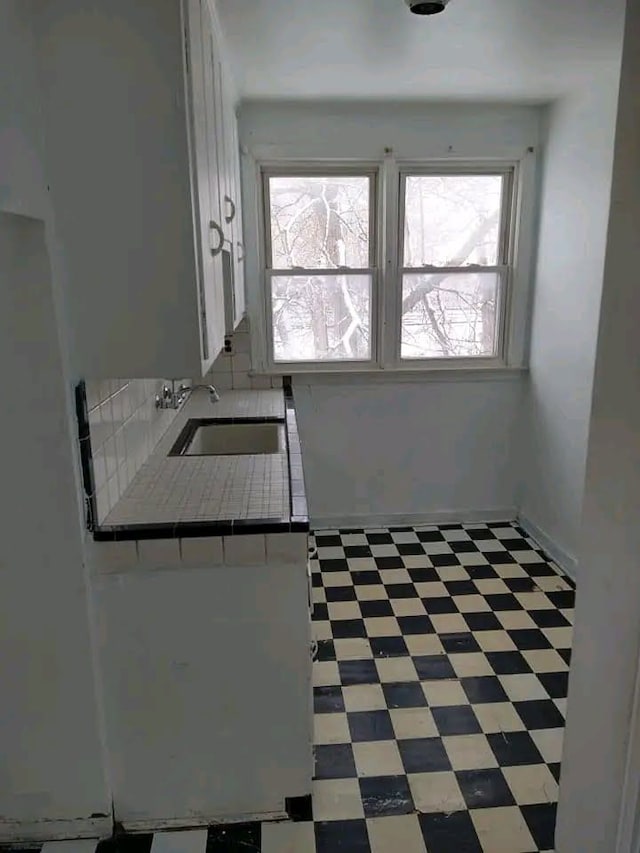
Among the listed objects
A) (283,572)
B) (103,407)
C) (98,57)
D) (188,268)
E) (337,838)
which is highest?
(98,57)

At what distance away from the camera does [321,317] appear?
137 inches

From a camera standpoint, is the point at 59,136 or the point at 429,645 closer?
the point at 59,136

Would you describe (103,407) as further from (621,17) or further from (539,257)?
(539,257)

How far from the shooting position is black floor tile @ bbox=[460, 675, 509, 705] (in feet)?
7.29

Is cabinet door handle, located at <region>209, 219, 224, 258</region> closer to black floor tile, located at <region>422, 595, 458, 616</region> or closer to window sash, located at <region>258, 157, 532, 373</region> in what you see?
window sash, located at <region>258, 157, 532, 373</region>

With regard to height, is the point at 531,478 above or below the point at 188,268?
below

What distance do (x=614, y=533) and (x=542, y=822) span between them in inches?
45.0

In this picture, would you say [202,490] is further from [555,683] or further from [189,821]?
[555,683]

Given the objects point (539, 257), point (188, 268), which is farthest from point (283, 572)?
point (539, 257)

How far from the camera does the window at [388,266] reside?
10.9 ft

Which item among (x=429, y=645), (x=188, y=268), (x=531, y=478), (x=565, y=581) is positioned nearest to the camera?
(x=188, y=268)

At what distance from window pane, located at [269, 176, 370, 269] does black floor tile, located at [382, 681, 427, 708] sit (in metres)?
2.16

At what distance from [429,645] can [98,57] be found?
2.30 meters

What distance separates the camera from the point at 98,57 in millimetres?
1281
